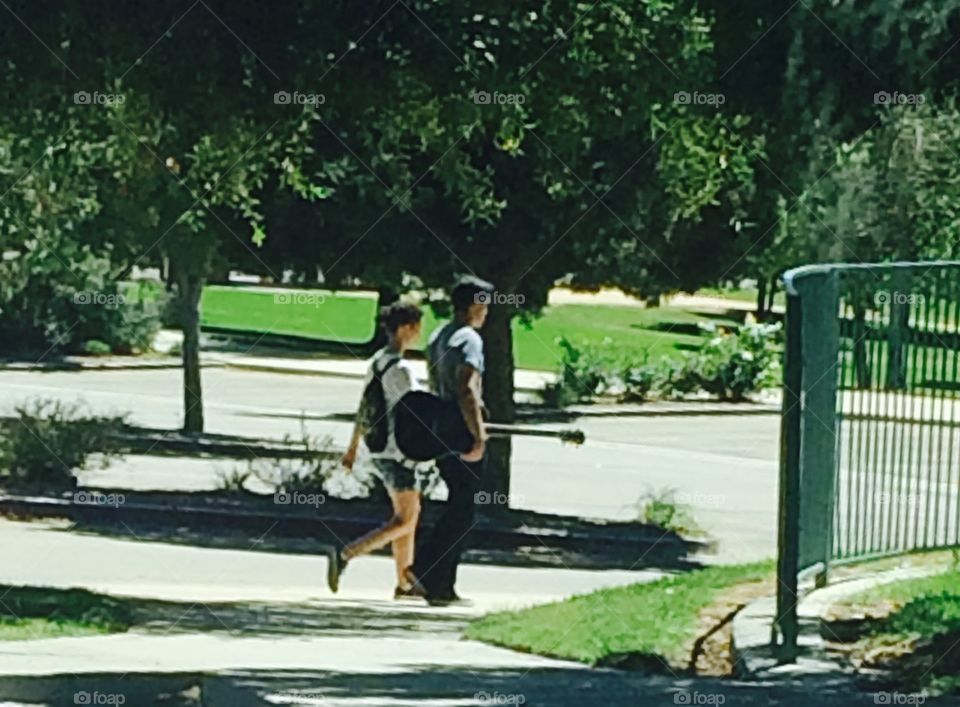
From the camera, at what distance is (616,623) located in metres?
12.0

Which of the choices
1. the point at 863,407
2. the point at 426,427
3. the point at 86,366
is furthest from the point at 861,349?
the point at 86,366

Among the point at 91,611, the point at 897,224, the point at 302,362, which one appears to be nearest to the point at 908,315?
the point at 91,611

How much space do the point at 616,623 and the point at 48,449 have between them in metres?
11.1

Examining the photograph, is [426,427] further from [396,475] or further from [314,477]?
[314,477]

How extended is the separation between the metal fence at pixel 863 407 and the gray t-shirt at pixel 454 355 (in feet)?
7.37

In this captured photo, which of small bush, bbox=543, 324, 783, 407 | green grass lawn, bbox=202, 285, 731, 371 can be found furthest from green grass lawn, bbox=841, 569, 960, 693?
small bush, bbox=543, 324, 783, 407

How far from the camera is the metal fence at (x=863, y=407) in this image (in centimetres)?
1035

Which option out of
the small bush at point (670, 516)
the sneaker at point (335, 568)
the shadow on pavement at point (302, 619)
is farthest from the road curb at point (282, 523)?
the sneaker at point (335, 568)

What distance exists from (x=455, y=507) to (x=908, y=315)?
289cm

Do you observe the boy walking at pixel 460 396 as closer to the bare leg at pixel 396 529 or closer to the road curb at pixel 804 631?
the bare leg at pixel 396 529

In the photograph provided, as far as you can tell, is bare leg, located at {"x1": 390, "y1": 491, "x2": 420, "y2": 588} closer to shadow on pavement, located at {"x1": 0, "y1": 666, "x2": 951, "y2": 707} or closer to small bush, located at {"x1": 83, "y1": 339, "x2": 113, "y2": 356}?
shadow on pavement, located at {"x1": 0, "y1": 666, "x2": 951, "y2": 707}

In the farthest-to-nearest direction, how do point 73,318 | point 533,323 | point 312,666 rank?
point 73,318 → point 533,323 → point 312,666

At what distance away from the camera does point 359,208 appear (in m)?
20.0

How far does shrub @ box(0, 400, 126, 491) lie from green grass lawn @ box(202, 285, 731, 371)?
467 inches
